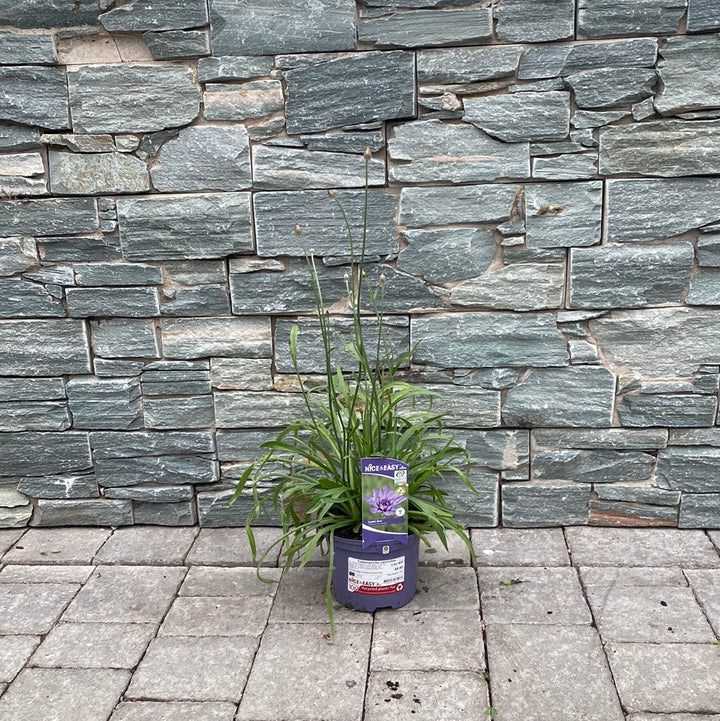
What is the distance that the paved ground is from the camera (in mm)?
1736

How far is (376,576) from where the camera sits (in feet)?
6.75

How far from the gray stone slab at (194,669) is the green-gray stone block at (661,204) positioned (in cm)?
168

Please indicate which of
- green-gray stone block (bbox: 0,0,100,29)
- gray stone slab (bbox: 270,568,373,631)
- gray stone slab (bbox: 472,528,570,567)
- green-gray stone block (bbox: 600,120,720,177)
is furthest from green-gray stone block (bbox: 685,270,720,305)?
green-gray stone block (bbox: 0,0,100,29)

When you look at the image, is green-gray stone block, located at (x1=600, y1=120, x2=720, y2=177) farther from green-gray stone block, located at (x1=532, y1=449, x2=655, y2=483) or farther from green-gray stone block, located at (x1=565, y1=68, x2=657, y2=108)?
green-gray stone block, located at (x1=532, y1=449, x2=655, y2=483)

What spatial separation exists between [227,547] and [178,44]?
1632mm

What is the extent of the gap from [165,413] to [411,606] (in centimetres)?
106

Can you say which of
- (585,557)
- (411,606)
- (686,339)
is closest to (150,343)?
(411,606)

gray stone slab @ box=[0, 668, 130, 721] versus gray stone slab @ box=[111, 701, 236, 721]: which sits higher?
gray stone slab @ box=[111, 701, 236, 721]

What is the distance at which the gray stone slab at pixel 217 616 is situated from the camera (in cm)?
203

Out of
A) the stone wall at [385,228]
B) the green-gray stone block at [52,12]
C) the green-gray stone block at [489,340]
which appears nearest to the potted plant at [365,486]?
the green-gray stone block at [489,340]

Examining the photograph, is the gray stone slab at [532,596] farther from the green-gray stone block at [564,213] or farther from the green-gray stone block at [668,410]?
the green-gray stone block at [564,213]

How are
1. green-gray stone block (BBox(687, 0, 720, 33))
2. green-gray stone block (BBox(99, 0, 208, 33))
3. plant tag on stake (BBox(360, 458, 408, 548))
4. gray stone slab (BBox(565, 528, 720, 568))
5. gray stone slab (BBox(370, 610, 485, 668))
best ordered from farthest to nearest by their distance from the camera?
gray stone slab (BBox(565, 528, 720, 568)), green-gray stone block (BBox(99, 0, 208, 33)), green-gray stone block (BBox(687, 0, 720, 33)), plant tag on stake (BBox(360, 458, 408, 548)), gray stone slab (BBox(370, 610, 485, 668))

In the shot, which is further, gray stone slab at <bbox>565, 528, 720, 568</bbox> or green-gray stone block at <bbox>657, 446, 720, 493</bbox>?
green-gray stone block at <bbox>657, 446, 720, 493</bbox>

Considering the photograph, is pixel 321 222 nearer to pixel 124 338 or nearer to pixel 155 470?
pixel 124 338
